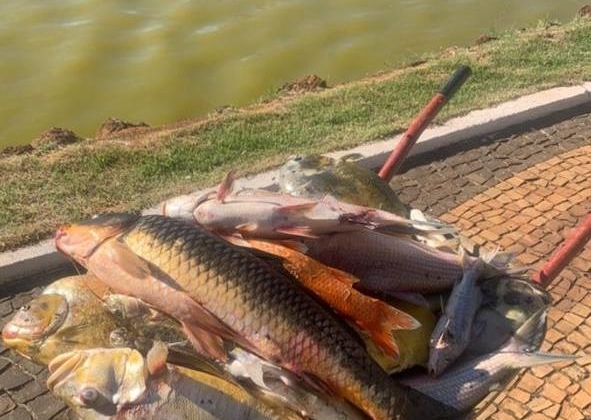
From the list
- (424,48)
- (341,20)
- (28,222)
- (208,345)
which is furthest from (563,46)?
(208,345)

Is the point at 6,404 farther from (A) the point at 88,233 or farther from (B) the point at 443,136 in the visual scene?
(B) the point at 443,136

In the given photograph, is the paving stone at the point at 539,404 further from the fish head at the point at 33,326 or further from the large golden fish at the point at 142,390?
the fish head at the point at 33,326

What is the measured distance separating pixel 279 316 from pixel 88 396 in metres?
0.57

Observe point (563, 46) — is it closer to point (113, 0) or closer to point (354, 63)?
point (354, 63)

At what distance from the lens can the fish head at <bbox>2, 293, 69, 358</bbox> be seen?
2.27 meters

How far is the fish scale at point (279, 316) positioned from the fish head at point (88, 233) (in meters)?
0.09

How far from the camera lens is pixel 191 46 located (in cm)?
1131

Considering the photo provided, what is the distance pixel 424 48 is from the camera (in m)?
11.5

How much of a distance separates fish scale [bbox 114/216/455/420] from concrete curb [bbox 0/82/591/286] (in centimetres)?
328

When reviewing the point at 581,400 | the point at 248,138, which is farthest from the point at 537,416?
the point at 248,138

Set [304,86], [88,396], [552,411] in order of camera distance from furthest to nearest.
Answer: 1. [304,86]
2. [552,411]
3. [88,396]

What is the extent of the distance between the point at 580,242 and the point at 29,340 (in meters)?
1.97

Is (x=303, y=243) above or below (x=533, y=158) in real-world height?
above

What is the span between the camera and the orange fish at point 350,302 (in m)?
2.26
